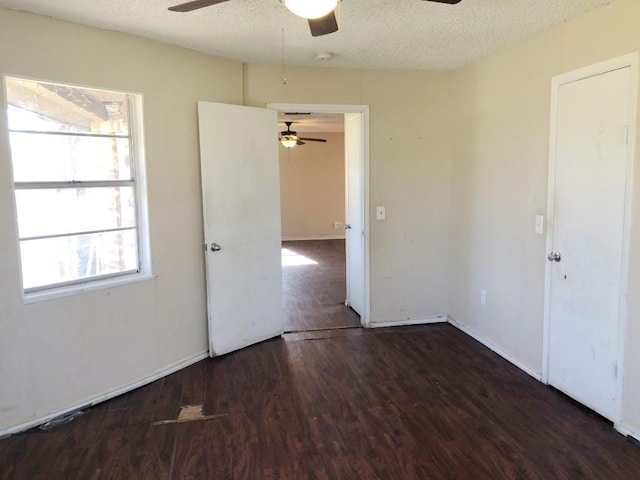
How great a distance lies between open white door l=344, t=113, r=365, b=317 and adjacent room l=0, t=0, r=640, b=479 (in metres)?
0.08

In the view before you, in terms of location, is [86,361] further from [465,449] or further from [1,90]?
[465,449]

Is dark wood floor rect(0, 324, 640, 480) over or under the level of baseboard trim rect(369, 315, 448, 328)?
under

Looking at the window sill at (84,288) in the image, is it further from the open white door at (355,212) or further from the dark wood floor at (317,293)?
the open white door at (355,212)

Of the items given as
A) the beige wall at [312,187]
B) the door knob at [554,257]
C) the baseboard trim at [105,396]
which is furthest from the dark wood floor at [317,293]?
the door knob at [554,257]

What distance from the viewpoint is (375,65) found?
3.94 m

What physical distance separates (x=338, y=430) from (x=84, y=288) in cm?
177

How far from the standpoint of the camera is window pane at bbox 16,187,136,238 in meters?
2.68

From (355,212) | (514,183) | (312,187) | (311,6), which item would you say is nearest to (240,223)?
(355,212)

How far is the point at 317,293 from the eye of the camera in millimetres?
5660

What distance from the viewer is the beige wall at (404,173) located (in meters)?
4.08

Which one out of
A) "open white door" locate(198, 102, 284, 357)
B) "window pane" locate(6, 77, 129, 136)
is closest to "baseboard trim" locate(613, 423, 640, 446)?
"open white door" locate(198, 102, 284, 357)

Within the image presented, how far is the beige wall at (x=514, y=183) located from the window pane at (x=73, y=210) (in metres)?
2.73

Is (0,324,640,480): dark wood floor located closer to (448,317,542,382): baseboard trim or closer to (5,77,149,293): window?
(448,317,542,382): baseboard trim

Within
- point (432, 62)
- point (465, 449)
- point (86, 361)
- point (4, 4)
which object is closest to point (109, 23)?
point (4, 4)
